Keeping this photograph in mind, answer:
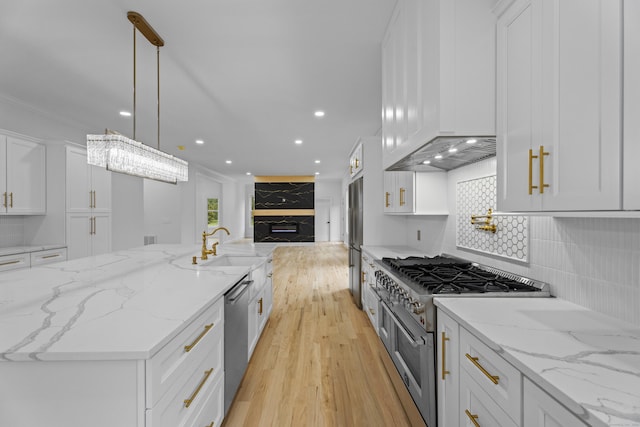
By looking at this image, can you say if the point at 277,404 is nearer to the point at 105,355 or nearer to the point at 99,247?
the point at 105,355

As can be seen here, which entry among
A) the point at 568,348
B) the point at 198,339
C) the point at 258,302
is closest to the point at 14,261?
the point at 258,302

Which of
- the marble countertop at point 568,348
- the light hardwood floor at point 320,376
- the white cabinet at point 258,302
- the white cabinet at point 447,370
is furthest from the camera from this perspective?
the white cabinet at point 258,302

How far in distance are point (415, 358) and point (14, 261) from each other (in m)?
4.05

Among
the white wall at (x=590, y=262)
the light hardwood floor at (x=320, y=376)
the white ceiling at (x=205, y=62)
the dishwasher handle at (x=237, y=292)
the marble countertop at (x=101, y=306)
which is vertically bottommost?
the light hardwood floor at (x=320, y=376)

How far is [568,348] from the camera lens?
3.05 ft

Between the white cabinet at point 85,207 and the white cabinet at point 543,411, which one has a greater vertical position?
the white cabinet at point 85,207

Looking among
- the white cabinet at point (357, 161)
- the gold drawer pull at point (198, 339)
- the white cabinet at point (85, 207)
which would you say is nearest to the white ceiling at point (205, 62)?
the white cabinet at point (357, 161)

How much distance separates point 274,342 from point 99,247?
3.01m

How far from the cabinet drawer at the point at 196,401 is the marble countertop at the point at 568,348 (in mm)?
1165

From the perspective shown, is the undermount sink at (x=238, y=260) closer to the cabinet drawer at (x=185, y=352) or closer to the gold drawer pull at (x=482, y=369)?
the cabinet drawer at (x=185, y=352)

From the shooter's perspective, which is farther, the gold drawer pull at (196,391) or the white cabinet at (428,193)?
the white cabinet at (428,193)

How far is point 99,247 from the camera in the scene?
4020mm

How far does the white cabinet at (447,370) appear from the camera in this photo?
129 cm

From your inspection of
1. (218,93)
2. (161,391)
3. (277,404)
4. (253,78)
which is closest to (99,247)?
(218,93)
